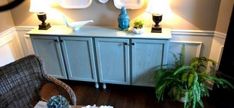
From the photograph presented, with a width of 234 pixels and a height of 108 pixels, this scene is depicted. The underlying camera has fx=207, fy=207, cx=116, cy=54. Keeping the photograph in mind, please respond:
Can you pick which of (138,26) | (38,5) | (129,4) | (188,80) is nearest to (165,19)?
(138,26)

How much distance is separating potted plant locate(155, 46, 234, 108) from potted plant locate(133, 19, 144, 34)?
0.49 metres

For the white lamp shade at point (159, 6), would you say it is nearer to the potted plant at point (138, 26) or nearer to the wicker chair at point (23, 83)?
the potted plant at point (138, 26)

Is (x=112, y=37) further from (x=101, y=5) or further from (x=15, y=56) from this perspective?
(x=15, y=56)

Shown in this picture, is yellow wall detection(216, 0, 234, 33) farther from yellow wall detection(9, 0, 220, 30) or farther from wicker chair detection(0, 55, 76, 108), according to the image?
wicker chair detection(0, 55, 76, 108)

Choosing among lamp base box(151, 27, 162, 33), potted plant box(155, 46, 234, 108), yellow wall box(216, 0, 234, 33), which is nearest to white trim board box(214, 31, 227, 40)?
Result: yellow wall box(216, 0, 234, 33)

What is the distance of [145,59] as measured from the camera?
233 centimetres

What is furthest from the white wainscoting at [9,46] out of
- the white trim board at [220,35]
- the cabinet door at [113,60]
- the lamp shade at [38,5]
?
the white trim board at [220,35]

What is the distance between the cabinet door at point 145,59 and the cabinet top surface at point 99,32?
0.07 metres

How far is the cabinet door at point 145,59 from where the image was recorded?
222 cm

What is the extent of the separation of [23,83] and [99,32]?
96 centimetres

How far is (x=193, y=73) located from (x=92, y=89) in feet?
4.23

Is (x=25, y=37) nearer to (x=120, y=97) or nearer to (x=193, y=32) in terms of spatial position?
(x=120, y=97)

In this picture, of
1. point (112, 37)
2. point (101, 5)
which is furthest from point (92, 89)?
point (101, 5)

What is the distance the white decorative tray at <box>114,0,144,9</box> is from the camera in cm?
232
